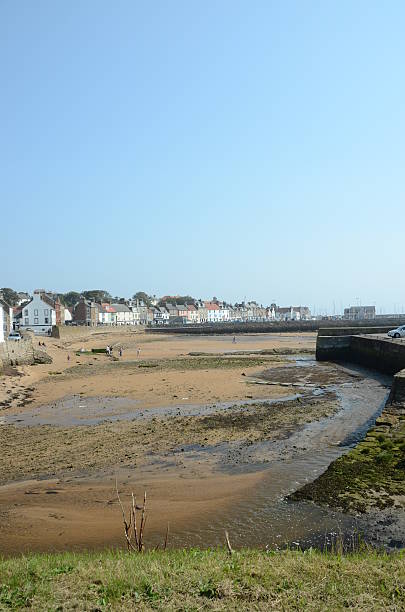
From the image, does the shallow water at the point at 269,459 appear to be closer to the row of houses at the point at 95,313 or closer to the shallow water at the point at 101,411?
the shallow water at the point at 101,411

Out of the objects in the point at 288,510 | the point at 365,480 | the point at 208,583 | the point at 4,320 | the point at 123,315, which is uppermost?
the point at 123,315

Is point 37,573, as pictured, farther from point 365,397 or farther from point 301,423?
point 365,397

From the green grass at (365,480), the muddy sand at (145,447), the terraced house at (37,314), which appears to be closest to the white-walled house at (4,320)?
the muddy sand at (145,447)

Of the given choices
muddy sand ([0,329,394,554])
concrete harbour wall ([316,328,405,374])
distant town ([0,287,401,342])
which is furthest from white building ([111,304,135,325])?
muddy sand ([0,329,394,554])

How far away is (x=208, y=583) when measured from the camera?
504 cm

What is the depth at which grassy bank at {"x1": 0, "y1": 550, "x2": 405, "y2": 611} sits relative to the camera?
469cm

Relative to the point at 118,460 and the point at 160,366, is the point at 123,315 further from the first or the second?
the point at 118,460

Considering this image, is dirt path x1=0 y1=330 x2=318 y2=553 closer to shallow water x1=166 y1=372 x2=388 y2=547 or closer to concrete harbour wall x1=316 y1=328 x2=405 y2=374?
shallow water x1=166 y1=372 x2=388 y2=547

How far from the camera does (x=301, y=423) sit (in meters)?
15.8

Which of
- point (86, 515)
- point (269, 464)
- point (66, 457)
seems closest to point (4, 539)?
point (86, 515)

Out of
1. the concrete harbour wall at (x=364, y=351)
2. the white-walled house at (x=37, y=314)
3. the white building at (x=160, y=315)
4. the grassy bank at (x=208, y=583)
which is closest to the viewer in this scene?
the grassy bank at (x=208, y=583)

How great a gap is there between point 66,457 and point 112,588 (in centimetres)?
811

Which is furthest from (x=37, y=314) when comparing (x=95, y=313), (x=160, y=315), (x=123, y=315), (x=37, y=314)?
(x=160, y=315)

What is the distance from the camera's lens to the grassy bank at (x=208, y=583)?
4688 mm
